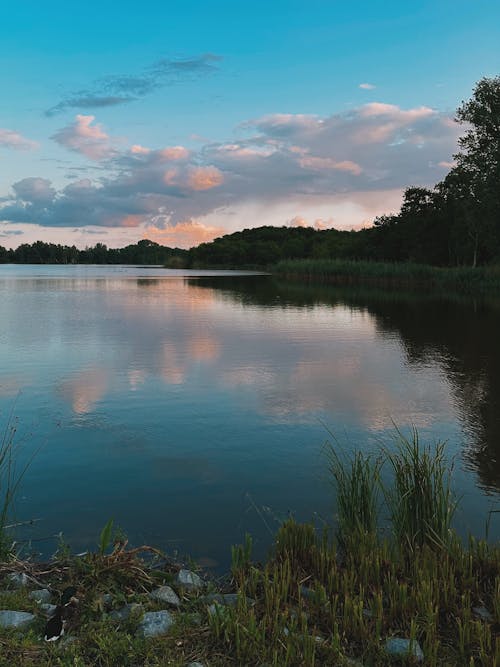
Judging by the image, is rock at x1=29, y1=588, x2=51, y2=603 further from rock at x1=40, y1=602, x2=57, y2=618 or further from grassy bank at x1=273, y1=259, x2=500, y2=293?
grassy bank at x1=273, y1=259, x2=500, y2=293

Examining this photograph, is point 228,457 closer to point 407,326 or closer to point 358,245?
point 407,326

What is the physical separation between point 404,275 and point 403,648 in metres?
57.6

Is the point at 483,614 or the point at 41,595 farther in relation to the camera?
the point at 41,595

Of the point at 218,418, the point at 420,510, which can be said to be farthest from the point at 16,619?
the point at 218,418

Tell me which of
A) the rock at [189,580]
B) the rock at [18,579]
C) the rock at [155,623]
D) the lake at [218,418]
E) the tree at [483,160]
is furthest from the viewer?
the tree at [483,160]

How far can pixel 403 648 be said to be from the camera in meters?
3.97

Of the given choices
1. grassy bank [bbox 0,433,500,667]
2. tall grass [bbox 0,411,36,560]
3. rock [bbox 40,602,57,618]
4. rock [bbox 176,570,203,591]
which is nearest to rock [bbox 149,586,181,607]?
grassy bank [bbox 0,433,500,667]

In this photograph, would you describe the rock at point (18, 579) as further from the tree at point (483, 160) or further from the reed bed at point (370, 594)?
the tree at point (483, 160)

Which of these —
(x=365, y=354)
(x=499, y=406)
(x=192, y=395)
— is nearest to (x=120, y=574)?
(x=192, y=395)

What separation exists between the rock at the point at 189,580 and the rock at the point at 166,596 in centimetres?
16

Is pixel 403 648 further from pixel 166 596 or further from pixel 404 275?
pixel 404 275

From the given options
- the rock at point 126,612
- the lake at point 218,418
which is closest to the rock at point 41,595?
the rock at point 126,612

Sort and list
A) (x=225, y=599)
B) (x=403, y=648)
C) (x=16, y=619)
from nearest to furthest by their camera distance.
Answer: (x=403, y=648)
(x=16, y=619)
(x=225, y=599)

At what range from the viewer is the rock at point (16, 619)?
4078 mm
